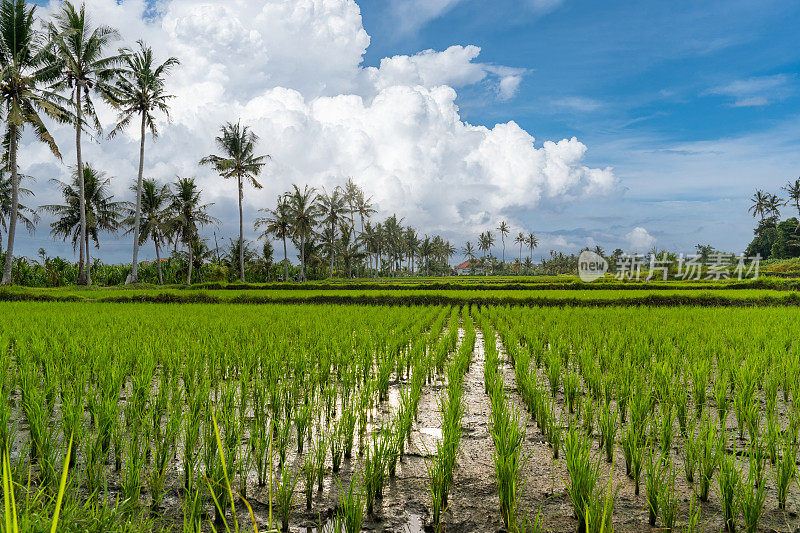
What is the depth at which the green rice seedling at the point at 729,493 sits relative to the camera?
189cm

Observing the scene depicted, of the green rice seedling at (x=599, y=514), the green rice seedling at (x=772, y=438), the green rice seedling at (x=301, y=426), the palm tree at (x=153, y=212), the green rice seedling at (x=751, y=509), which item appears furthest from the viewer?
the palm tree at (x=153, y=212)

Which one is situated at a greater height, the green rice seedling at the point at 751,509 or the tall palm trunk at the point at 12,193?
the tall palm trunk at the point at 12,193

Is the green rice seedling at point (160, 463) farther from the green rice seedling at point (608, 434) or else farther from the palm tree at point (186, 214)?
the palm tree at point (186, 214)

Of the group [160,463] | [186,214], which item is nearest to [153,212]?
[186,214]

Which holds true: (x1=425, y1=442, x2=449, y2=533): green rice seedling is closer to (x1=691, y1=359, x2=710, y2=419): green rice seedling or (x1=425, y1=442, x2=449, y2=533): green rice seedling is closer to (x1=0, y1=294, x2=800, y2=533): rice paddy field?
(x1=0, y1=294, x2=800, y2=533): rice paddy field

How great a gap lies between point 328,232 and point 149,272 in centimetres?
1540

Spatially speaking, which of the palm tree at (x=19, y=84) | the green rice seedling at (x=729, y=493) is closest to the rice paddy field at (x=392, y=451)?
the green rice seedling at (x=729, y=493)

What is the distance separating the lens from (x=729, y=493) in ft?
6.33

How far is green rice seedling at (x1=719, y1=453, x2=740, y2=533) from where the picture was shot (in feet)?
6.19

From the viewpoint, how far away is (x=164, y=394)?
3.13 meters

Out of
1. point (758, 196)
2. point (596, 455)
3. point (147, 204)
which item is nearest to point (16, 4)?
point (147, 204)

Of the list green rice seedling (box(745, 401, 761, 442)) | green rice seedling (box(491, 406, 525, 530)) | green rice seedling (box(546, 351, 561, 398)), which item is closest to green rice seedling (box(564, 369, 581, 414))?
green rice seedling (box(546, 351, 561, 398))

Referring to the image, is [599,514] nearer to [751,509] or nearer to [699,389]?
[751,509]

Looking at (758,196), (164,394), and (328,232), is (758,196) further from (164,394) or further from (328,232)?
(164,394)
